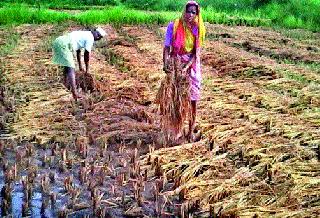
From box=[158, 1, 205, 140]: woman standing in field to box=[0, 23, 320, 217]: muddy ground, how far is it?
283 mm

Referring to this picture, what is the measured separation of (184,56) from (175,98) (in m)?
0.43

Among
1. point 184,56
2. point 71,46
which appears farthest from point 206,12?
point 184,56

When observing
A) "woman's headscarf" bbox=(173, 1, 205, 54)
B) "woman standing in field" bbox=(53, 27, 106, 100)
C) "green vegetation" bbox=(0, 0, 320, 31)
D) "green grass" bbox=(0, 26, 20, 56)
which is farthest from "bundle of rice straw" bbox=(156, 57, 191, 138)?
"green vegetation" bbox=(0, 0, 320, 31)

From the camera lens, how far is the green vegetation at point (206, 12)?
60.9ft

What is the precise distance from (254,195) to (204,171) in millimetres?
678

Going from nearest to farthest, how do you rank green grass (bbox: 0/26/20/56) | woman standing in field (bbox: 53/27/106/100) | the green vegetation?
1. woman standing in field (bbox: 53/27/106/100)
2. green grass (bbox: 0/26/20/56)
3. the green vegetation

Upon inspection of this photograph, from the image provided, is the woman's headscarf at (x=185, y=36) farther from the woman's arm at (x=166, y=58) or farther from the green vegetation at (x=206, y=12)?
the green vegetation at (x=206, y=12)

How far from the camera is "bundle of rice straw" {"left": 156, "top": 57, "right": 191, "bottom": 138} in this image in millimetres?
5824

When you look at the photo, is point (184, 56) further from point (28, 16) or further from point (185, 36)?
point (28, 16)

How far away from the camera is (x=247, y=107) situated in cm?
700

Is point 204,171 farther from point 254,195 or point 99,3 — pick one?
point 99,3

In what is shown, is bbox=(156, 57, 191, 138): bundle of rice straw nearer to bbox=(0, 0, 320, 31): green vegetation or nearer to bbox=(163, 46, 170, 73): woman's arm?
bbox=(163, 46, 170, 73): woman's arm

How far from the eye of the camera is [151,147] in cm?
559

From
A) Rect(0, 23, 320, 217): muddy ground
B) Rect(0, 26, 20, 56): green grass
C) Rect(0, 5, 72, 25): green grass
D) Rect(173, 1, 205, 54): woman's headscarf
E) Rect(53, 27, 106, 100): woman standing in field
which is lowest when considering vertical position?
Rect(0, 23, 320, 217): muddy ground
